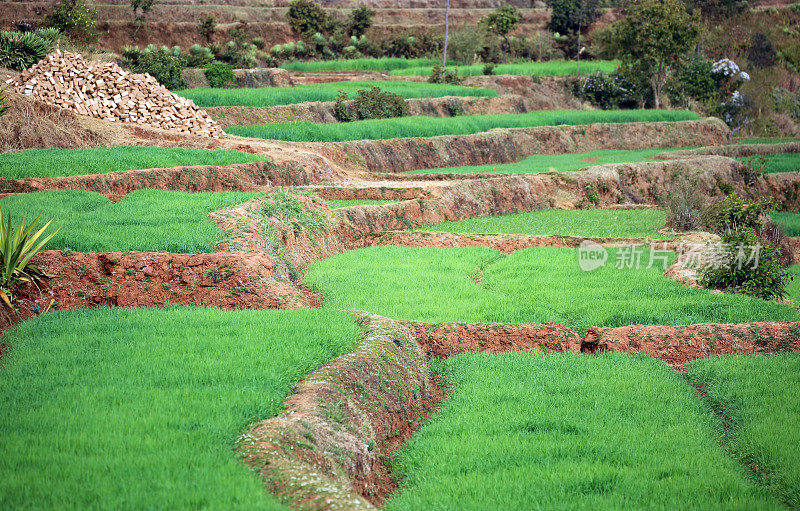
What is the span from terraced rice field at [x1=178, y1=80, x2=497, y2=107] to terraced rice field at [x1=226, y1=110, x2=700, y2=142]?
2779mm

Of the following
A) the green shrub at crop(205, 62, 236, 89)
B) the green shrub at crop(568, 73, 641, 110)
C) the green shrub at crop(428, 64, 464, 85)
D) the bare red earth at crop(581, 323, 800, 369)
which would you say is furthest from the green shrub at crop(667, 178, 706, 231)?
the green shrub at crop(568, 73, 641, 110)

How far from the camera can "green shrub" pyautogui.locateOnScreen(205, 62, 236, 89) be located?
3350cm

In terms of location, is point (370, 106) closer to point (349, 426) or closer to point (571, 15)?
point (349, 426)

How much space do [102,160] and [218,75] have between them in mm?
19101

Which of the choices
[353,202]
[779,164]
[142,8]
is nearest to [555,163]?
[779,164]

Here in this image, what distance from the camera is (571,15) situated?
207ft

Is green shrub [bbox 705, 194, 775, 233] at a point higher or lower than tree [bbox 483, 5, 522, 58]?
lower

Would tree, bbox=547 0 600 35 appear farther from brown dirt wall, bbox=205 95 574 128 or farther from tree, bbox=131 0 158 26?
tree, bbox=131 0 158 26

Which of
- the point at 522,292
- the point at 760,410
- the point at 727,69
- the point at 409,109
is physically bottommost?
the point at 522,292

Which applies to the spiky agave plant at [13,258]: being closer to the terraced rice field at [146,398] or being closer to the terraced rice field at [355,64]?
the terraced rice field at [146,398]

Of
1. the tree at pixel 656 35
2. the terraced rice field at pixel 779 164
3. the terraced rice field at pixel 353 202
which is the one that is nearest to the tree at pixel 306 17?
the tree at pixel 656 35

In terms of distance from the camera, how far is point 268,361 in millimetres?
6906

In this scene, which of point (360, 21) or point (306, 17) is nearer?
point (306, 17)

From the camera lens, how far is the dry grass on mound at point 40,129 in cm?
1805
